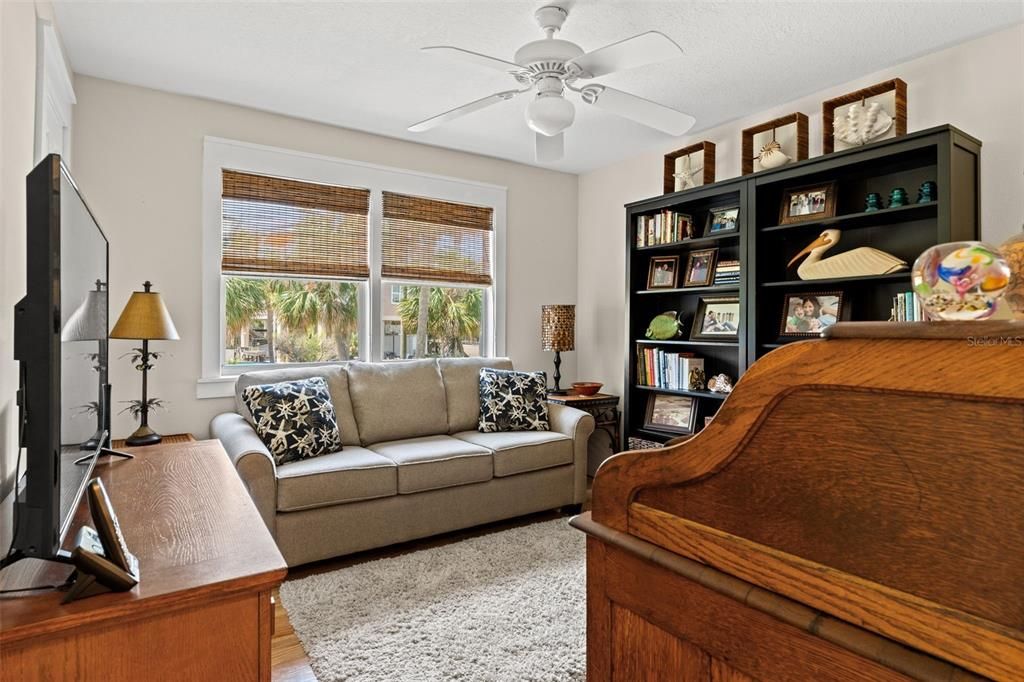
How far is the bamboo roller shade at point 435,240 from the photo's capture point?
13.7 feet

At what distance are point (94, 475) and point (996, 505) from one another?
87.9 inches

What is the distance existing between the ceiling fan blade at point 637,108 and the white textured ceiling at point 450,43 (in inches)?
12.6

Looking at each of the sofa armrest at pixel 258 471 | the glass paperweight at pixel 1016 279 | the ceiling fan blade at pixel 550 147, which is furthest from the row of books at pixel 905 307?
the sofa armrest at pixel 258 471

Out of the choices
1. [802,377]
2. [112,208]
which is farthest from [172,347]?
[802,377]

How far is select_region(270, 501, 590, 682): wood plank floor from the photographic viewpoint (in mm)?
2002

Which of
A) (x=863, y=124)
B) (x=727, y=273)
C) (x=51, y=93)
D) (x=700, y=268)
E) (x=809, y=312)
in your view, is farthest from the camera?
(x=700, y=268)

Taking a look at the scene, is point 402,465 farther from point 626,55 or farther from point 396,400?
point 626,55

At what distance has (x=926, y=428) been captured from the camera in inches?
21.5

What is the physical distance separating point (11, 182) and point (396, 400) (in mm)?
2323

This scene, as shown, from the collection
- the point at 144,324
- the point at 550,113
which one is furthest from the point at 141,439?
the point at 550,113

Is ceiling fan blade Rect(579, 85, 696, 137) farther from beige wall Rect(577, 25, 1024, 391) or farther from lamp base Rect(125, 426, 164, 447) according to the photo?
lamp base Rect(125, 426, 164, 447)

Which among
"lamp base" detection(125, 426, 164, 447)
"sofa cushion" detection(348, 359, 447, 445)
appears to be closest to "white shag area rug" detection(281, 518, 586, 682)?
"sofa cushion" detection(348, 359, 447, 445)

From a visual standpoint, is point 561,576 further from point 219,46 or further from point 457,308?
point 219,46

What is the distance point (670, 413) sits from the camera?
403 centimetres
